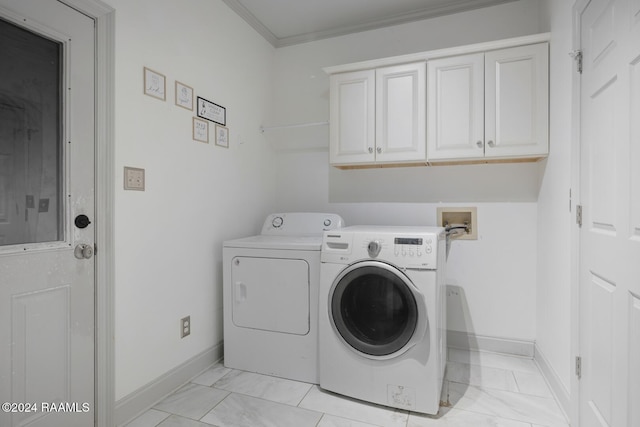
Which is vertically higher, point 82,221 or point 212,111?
point 212,111

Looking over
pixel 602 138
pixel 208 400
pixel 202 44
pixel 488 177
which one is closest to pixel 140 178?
pixel 202 44

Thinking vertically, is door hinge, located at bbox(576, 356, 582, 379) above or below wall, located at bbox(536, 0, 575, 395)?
below

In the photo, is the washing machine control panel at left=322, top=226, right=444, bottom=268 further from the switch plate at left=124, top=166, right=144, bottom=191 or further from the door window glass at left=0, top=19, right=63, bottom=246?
the door window glass at left=0, top=19, right=63, bottom=246

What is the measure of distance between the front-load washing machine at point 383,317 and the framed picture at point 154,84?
122cm

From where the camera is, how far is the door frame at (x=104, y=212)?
5.24 ft

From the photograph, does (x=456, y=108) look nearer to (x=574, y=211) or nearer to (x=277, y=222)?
(x=574, y=211)

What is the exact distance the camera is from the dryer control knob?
1811 mm

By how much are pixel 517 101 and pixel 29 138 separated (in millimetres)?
2551

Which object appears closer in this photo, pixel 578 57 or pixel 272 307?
pixel 578 57

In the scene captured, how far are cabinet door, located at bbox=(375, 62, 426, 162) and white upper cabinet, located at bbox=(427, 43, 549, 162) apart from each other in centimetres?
6

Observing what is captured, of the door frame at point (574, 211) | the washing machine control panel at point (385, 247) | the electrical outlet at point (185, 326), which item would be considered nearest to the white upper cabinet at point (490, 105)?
the door frame at point (574, 211)

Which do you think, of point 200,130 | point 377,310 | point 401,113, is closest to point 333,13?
point 401,113

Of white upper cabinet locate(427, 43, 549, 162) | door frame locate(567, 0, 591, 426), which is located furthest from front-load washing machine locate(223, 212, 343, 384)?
door frame locate(567, 0, 591, 426)

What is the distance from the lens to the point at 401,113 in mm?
2373
